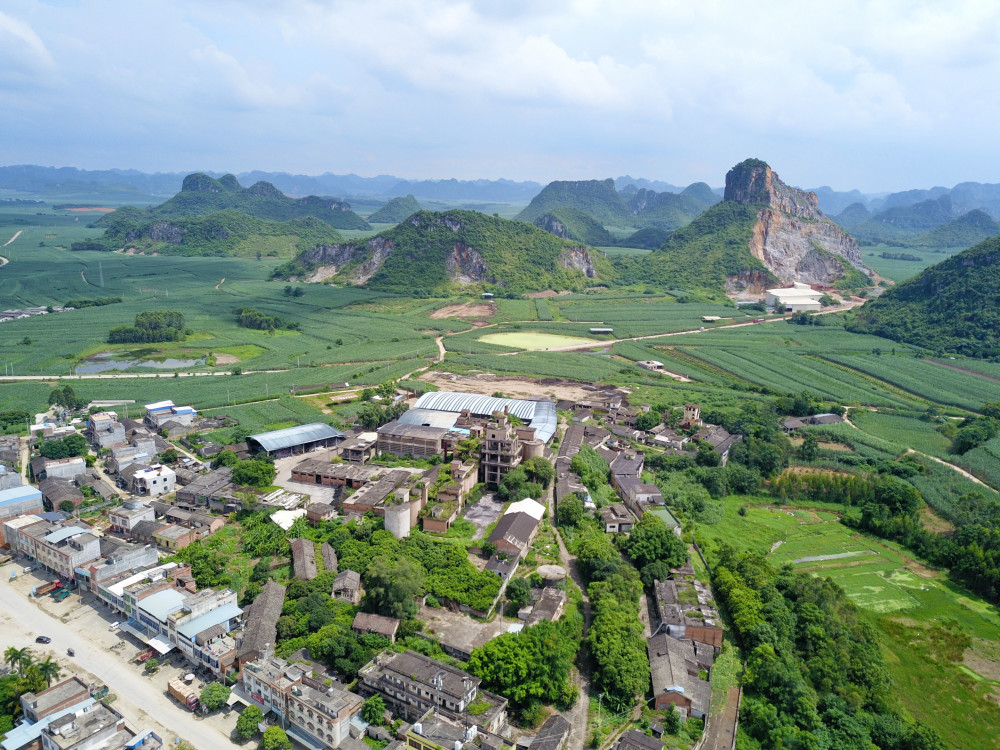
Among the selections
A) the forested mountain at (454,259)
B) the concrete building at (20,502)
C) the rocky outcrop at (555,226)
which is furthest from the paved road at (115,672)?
the rocky outcrop at (555,226)

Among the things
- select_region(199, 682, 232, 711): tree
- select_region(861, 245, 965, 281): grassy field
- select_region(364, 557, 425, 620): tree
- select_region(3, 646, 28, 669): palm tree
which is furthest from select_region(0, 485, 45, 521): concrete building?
select_region(861, 245, 965, 281): grassy field

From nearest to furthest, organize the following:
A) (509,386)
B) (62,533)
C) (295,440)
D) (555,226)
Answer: (62,533) < (295,440) < (509,386) < (555,226)

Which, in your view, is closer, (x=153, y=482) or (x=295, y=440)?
(x=153, y=482)

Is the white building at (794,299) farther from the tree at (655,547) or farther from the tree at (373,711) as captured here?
the tree at (373,711)

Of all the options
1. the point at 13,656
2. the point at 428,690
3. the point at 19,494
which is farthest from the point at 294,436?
the point at 428,690

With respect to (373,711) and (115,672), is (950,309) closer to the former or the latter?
(373,711)

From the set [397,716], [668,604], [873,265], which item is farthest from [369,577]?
[873,265]

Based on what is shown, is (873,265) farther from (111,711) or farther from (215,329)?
(111,711)

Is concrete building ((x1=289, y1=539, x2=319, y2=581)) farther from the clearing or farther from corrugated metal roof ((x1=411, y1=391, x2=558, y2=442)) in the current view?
the clearing
